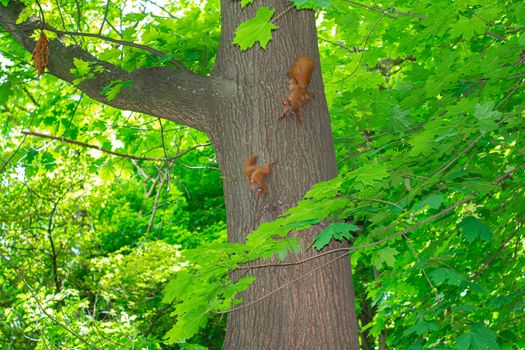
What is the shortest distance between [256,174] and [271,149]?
14 cm

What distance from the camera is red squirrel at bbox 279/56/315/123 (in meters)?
3.09

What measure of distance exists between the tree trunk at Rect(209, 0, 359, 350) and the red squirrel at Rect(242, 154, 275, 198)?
0.09 ft

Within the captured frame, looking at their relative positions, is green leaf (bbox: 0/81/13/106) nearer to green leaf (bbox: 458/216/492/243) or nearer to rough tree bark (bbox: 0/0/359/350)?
rough tree bark (bbox: 0/0/359/350)

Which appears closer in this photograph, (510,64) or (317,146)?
(317,146)

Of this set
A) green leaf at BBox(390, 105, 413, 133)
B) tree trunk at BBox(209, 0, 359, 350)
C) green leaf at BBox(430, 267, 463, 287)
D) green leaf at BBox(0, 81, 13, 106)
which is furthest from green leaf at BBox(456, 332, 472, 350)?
green leaf at BBox(0, 81, 13, 106)

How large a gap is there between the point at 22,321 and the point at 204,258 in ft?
25.0

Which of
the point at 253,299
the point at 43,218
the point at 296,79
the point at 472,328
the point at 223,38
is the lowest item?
the point at 472,328

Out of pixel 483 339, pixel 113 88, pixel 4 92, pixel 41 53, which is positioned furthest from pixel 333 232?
pixel 4 92

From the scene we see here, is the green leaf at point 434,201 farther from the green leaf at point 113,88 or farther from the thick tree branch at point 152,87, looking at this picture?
the green leaf at point 113,88

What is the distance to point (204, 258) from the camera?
268cm

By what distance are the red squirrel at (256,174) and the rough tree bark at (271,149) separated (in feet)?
0.10

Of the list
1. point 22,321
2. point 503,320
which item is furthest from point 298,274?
point 22,321

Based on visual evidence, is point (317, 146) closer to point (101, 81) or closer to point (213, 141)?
point (213, 141)

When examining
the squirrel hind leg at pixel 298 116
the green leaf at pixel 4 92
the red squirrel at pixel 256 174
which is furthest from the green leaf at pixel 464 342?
the green leaf at pixel 4 92
